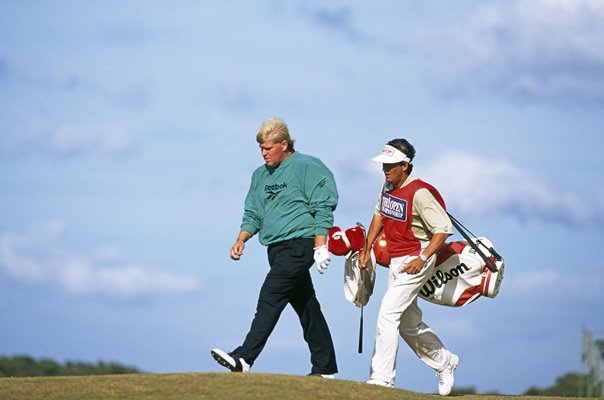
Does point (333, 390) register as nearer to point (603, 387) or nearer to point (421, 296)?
point (421, 296)

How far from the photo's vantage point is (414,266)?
9711mm

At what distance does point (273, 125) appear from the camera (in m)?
10.1

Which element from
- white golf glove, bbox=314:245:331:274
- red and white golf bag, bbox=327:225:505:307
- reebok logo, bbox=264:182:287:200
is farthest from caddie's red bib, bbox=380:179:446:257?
reebok logo, bbox=264:182:287:200

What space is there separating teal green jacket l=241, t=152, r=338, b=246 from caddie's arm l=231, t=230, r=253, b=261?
0.86 feet

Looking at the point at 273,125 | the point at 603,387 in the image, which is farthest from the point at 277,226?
the point at 603,387

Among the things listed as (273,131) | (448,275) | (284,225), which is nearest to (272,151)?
(273,131)

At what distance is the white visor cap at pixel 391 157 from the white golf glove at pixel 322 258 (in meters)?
1.00

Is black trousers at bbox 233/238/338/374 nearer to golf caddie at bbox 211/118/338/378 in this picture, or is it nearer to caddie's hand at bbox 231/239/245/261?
golf caddie at bbox 211/118/338/378

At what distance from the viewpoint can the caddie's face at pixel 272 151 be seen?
10.0 metres

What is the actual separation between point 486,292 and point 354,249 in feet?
4.76

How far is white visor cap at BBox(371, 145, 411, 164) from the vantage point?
386 inches

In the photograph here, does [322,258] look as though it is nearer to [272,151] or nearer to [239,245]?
[239,245]

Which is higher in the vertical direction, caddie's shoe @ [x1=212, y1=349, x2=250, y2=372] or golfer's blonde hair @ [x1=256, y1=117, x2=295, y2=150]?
golfer's blonde hair @ [x1=256, y1=117, x2=295, y2=150]

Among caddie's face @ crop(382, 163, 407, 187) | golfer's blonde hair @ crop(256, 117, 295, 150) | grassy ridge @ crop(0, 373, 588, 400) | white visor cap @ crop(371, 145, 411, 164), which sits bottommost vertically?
grassy ridge @ crop(0, 373, 588, 400)
